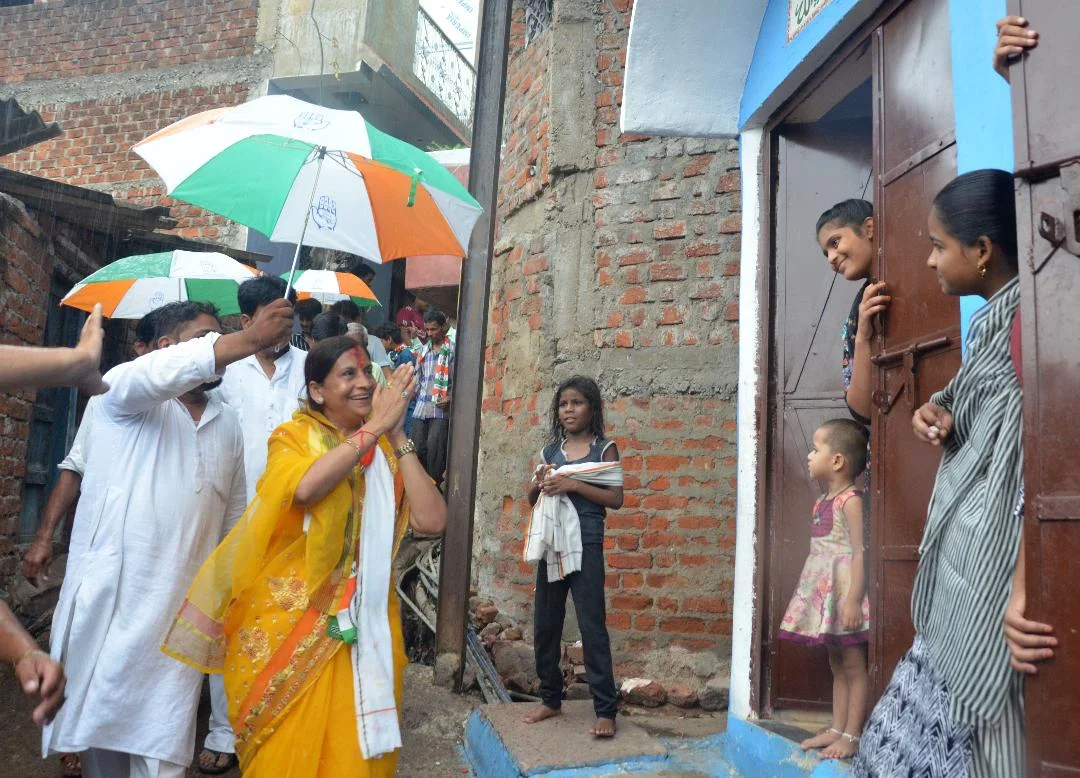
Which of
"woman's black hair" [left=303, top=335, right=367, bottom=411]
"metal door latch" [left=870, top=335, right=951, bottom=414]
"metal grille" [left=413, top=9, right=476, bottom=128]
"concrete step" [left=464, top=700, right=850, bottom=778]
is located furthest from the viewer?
"metal grille" [left=413, top=9, right=476, bottom=128]

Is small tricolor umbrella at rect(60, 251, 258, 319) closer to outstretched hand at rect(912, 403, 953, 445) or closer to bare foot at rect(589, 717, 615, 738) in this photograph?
bare foot at rect(589, 717, 615, 738)

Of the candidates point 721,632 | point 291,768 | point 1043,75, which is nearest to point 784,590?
point 721,632

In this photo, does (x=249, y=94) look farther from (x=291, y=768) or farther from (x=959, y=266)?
(x=959, y=266)

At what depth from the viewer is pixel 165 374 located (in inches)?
109

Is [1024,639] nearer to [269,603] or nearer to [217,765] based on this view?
[269,603]

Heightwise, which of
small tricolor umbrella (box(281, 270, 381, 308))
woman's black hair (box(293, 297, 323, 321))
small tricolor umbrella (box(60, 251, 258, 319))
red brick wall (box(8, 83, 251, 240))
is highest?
red brick wall (box(8, 83, 251, 240))

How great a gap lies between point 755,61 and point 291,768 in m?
3.20

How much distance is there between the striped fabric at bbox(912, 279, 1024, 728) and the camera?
168 centimetres

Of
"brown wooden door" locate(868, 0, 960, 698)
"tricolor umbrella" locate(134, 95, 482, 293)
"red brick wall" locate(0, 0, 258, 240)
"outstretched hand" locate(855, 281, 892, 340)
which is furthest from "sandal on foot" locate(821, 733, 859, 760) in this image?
"red brick wall" locate(0, 0, 258, 240)

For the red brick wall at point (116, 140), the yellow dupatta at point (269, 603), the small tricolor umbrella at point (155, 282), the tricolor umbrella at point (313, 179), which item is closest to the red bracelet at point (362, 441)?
the yellow dupatta at point (269, 603)

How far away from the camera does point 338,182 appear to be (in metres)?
3.96

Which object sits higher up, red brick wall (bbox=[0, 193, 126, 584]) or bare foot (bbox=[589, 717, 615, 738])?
red brick wall (bbox=[0, 193, 126, 584])

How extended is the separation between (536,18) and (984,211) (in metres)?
4.34

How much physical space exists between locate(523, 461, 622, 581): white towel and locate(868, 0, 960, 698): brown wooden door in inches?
49.7
